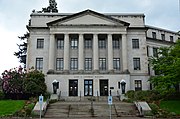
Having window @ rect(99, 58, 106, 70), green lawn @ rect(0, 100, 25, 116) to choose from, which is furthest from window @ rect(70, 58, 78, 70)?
green lawn @ rect(0, 100, 25, 116)

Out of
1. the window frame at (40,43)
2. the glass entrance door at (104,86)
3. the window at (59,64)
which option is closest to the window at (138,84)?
the glass entrance door at (104,86)

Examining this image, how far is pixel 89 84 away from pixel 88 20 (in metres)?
11.2

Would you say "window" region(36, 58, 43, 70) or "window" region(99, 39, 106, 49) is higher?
"window" region(99, 39, 106, 49)

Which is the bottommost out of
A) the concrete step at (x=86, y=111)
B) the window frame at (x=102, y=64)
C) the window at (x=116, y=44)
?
the concrete step at (x=86, y=111)

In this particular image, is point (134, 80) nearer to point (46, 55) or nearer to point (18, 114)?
point (46, 55)

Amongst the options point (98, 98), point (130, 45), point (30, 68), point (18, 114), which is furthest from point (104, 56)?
point (18, 114)

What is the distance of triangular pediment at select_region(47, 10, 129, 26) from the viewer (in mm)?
45625

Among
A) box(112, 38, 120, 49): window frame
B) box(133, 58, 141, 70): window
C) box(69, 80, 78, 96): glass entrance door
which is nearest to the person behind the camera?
box(69, 80, 78, 96): glass entrance door

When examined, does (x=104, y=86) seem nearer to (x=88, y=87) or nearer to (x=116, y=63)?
(x=88, y=87)

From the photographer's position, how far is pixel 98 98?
1571 inches

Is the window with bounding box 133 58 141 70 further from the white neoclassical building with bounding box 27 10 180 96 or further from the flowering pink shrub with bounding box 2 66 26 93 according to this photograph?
the flowering pink shrub with bounding box 2 66 26 93

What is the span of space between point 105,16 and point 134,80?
→ 1227 cm

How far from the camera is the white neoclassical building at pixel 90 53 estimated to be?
43.5m

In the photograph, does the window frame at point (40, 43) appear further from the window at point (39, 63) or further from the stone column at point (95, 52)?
the stone column at point (95, 52)
